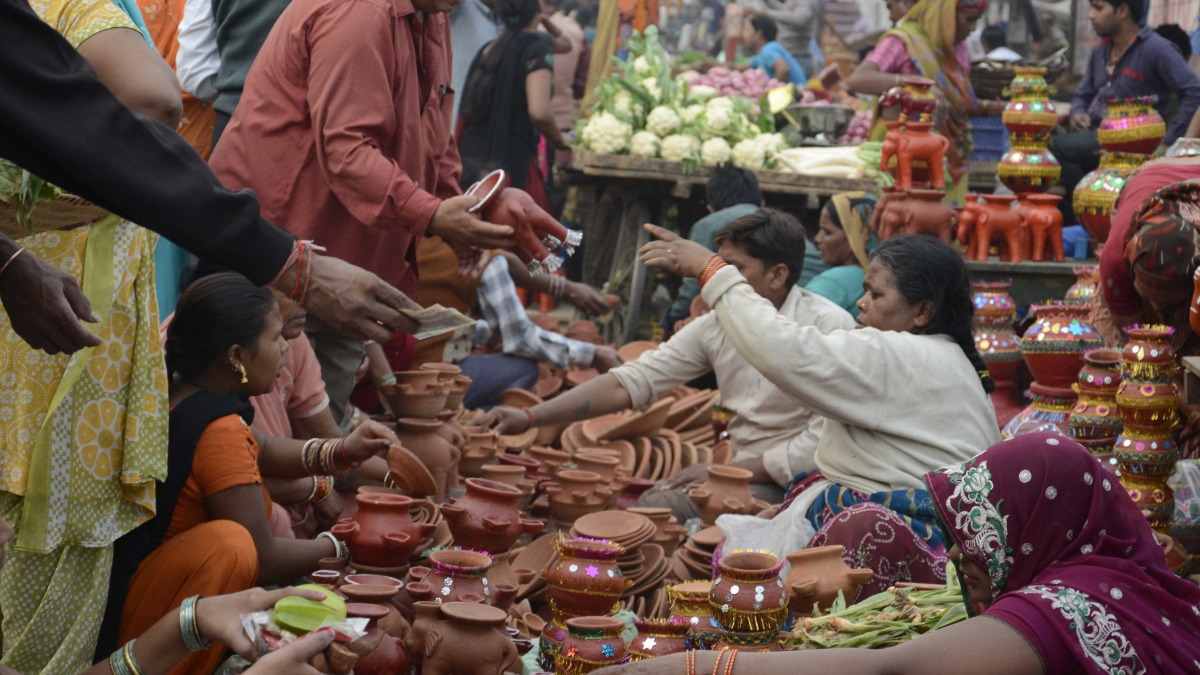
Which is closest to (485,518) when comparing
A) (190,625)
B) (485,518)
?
(485,518)

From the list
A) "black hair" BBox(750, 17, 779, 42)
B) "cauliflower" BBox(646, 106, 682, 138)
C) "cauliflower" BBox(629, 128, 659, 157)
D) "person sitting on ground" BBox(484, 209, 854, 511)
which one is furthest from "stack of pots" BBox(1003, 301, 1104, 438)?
"black hair" BBox(750, 17, 779, 42)

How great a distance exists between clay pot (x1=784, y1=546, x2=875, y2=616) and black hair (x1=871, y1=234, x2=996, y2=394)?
85cm

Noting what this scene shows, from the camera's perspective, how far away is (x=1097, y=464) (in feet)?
6.89

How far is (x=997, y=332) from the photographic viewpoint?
16.7 feet

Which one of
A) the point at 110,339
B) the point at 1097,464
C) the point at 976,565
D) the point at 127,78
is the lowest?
A: the point at 976,565

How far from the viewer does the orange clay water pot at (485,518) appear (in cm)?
299

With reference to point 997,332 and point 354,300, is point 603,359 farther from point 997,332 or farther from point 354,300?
point 354,300

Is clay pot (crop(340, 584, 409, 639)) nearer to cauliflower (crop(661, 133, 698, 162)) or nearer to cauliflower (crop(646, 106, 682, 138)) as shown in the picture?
cauliflower (crop(661, 133, 698, 162))

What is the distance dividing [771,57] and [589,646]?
10560 millimetres

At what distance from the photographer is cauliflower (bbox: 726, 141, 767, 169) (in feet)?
25.1

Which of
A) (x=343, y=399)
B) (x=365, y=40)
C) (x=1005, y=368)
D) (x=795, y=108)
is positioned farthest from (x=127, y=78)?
(x=795, y=108)

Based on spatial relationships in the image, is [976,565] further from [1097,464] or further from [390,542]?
[390,542]

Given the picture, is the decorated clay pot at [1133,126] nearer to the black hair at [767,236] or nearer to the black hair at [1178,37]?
the black hair at [767,236]

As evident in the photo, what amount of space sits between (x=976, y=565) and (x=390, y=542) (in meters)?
1.42
